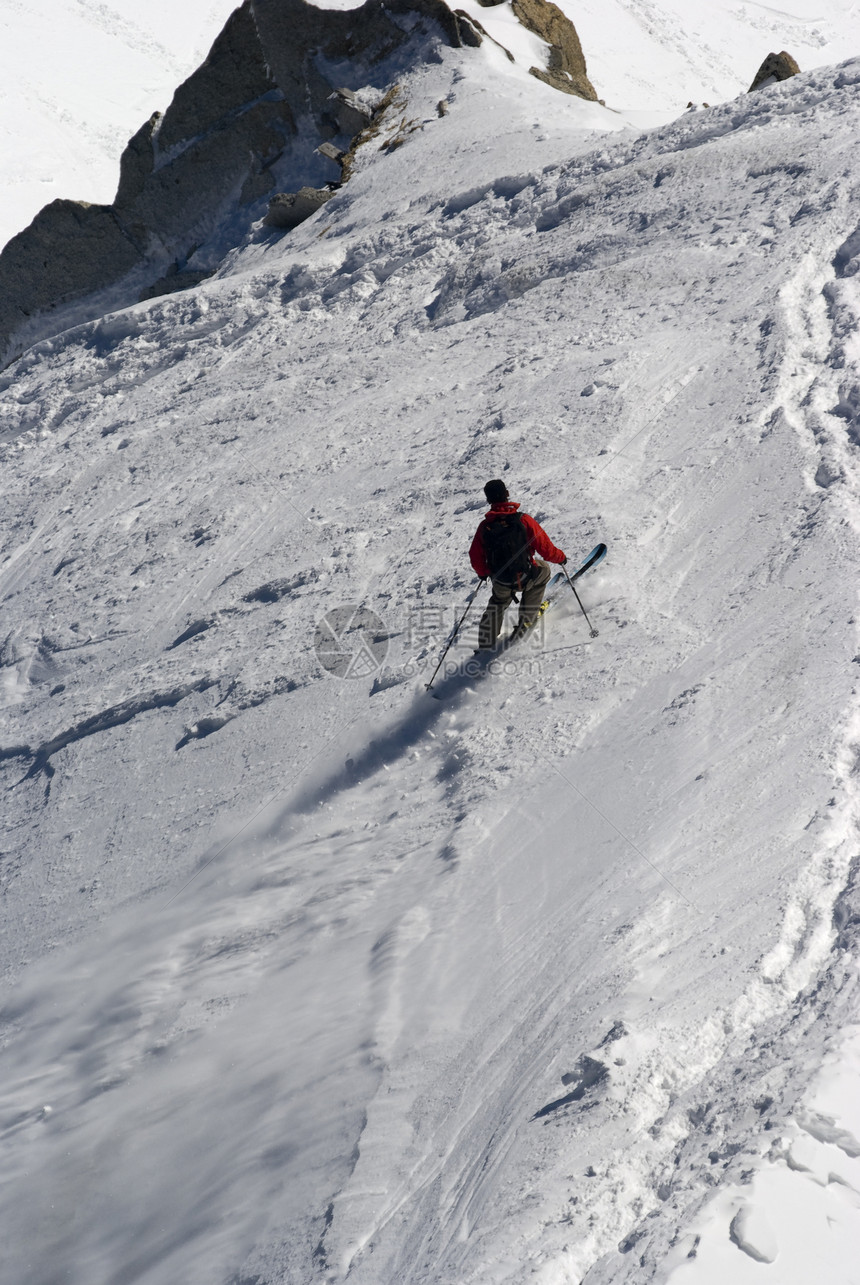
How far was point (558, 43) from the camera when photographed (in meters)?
21.2

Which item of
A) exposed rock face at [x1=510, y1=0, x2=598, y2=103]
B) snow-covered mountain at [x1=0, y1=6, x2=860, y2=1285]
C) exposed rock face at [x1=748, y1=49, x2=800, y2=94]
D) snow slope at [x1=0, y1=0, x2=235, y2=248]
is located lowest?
snow-covered mountain at [x1=0, y1=6, x2=860, y2=1285]

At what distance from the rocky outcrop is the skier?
1549 centimetres

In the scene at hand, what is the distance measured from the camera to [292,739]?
7.55 meters

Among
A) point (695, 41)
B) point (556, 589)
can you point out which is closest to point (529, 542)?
point (556, 589)

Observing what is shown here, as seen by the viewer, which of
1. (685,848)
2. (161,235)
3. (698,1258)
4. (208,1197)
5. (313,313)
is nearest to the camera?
(698,1258)

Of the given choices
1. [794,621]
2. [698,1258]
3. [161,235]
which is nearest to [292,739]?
[794,621]

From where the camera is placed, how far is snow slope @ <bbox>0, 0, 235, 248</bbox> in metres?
48.0

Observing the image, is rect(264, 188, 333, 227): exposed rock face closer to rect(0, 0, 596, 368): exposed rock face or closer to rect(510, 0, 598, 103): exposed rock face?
rect(0, 0, 596, 368): exposed rock face

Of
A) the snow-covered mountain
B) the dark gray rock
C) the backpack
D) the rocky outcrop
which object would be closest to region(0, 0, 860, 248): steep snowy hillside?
the rocky outcrop

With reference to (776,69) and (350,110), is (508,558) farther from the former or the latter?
(350,110)

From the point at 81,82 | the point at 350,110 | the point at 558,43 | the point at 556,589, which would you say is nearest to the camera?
the point at 556,589

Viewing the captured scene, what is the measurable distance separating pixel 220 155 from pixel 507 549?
57.4 feet

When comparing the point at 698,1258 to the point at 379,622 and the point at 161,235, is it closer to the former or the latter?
the point at 379,622

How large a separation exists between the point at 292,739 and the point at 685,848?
3.70m
